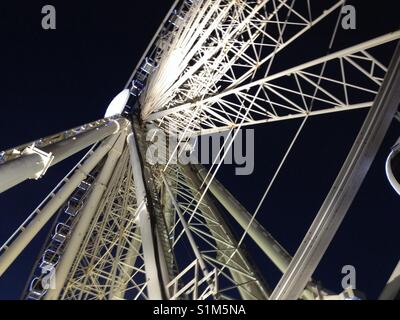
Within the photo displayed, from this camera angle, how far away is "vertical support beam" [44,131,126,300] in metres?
13.6

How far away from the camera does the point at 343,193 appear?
261 inches

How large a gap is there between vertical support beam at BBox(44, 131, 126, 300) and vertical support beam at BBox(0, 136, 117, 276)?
0.37m

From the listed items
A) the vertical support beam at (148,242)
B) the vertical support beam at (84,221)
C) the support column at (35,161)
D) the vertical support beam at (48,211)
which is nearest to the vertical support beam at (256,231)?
the vertical support beam at (148,242)

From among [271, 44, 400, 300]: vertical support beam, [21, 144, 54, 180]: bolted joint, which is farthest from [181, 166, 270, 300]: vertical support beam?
[21, 144, 54, 180]: bolted joint

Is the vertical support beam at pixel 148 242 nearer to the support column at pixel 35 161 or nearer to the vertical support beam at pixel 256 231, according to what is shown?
the support column at pixel 35 161

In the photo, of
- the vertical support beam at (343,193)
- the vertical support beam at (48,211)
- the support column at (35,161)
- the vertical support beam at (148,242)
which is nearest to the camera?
the vertical support beam at (343,193)

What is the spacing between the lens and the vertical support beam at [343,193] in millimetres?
6457

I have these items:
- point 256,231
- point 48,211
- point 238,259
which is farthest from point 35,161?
point 256,231

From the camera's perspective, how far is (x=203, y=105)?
1658 cm

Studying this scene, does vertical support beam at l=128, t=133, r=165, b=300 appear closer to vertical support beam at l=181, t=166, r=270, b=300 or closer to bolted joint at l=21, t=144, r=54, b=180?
bolted joint at l=21, t=144, r=54, b=180

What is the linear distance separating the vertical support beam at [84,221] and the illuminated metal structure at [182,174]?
4cm

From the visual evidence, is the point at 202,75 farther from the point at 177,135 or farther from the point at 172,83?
the point at 177,135
